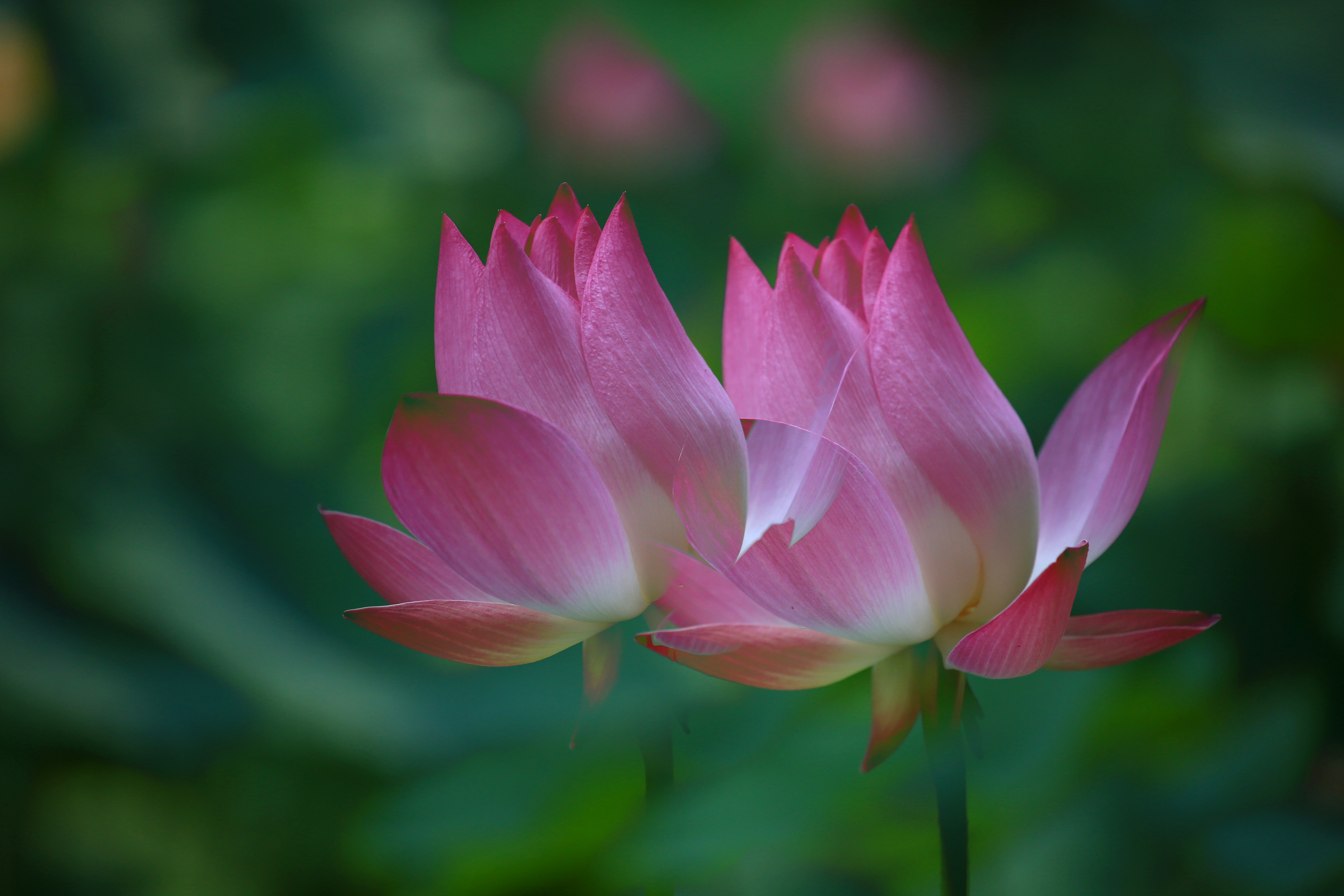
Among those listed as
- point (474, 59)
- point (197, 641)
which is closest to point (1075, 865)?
point (197, 641)

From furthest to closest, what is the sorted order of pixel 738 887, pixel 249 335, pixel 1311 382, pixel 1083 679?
pixel 249 335
pixel 1311 382
pixel 1083 679
pixel 738 887

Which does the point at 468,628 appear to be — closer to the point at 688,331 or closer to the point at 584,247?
the point at 584,247

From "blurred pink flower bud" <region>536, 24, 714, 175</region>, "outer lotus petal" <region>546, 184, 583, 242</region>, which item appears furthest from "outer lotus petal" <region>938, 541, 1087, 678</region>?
"blurred pink flower bud" <region>536, 24, 714, 175</region>

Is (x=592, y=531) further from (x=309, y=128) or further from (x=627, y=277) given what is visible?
(x=309, y=128)

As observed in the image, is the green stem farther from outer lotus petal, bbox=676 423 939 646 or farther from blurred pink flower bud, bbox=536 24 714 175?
blurred pink flower bud, bbox=536 24 714 175

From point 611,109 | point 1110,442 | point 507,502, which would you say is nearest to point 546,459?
point 507,502

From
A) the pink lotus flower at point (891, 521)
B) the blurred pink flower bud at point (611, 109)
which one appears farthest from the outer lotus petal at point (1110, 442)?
the blurred pink flower bud at point (611, 109)
